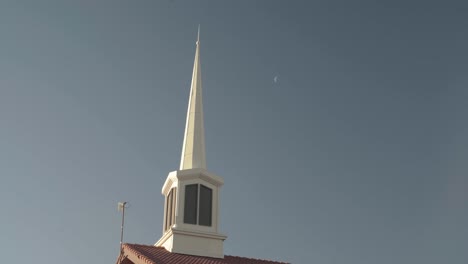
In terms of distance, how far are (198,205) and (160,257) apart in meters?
4.45

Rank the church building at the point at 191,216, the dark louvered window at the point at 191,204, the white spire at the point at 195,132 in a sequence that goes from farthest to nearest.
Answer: the white spire at the point at 195,132
the dark louvered window at the point at 191,204
the church building at the point at 191,216

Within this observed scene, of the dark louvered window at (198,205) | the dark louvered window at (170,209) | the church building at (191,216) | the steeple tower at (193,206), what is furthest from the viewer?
the dark louvered window at (170,209)

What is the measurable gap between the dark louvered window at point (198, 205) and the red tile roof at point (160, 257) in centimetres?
199

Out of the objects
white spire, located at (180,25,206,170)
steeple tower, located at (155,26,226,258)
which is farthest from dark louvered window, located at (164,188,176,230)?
white spire, located at (180,25,206,170)

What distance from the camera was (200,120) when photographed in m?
32.5

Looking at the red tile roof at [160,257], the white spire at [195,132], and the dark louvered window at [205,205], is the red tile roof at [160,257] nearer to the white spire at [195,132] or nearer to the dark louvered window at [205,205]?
the dark louvered window at [205,205]

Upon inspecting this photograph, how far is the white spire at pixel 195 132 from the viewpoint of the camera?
30906 millimetres

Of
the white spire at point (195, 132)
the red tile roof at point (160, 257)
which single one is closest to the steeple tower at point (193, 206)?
the white spire at point (195, 132)

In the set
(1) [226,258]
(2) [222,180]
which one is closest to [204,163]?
(2) [222,180]

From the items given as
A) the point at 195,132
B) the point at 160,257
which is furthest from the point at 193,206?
the point at 195,132

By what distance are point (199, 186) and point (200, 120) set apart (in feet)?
14.7

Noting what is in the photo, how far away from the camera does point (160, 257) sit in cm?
2508

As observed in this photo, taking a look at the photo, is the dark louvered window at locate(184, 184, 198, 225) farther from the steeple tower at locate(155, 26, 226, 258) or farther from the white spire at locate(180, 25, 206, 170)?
the white spire at locate(180, 25, 206, 170)

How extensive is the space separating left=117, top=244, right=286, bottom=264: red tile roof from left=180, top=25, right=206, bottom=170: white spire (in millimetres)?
4983
